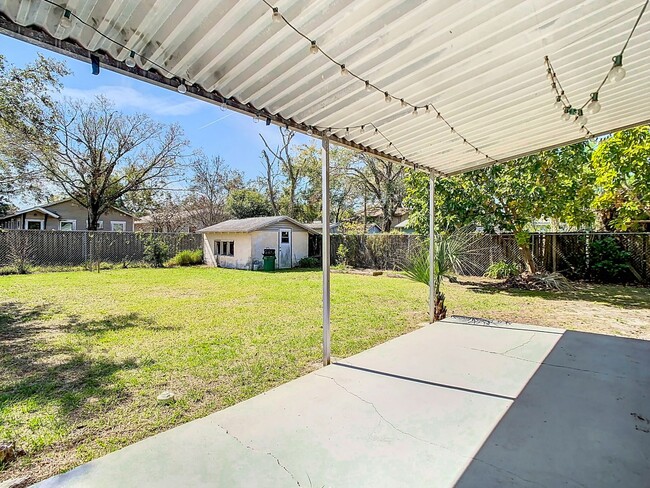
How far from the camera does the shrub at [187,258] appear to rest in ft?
53.5

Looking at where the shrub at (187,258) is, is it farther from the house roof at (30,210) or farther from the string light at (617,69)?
the string light at (617,69)

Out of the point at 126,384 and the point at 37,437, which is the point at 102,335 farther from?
the point at 37,437

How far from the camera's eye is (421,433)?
2281 mm

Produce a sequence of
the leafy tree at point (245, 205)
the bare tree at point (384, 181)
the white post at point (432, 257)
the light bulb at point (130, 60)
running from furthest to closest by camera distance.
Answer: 1. the leafy tree at point (245, 205)
2. the bare tree at point (384, 181)
3. the white post at point (432, 257)
4. the light bulb at point (130, 60)

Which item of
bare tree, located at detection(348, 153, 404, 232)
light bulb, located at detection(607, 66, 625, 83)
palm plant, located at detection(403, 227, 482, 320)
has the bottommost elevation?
palm plant, located at detection(403, 227, 482, 320)

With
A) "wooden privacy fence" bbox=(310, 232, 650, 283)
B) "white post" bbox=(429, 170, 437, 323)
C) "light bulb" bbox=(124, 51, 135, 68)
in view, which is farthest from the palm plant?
"light bulb" bbox=(124, 51, 135, 68)

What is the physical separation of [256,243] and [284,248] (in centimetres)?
148

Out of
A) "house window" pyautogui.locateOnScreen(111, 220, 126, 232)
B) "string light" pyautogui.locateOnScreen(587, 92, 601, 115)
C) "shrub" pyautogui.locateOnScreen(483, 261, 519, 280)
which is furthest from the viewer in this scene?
"house window" pyautogui.locateOnScreen(111, 220, 126, 232)

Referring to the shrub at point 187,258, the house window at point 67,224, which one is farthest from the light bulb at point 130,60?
the house window at point 67,224

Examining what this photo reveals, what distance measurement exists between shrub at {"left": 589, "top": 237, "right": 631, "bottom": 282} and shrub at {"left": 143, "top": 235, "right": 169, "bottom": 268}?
51.8 feet

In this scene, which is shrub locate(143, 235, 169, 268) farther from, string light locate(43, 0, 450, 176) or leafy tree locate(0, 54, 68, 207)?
string light locate(43, 0, 450, 176)

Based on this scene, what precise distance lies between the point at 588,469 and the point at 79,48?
3623 millimetres

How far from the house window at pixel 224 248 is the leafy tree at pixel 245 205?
256 inches

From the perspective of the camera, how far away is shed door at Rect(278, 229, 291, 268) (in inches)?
629
